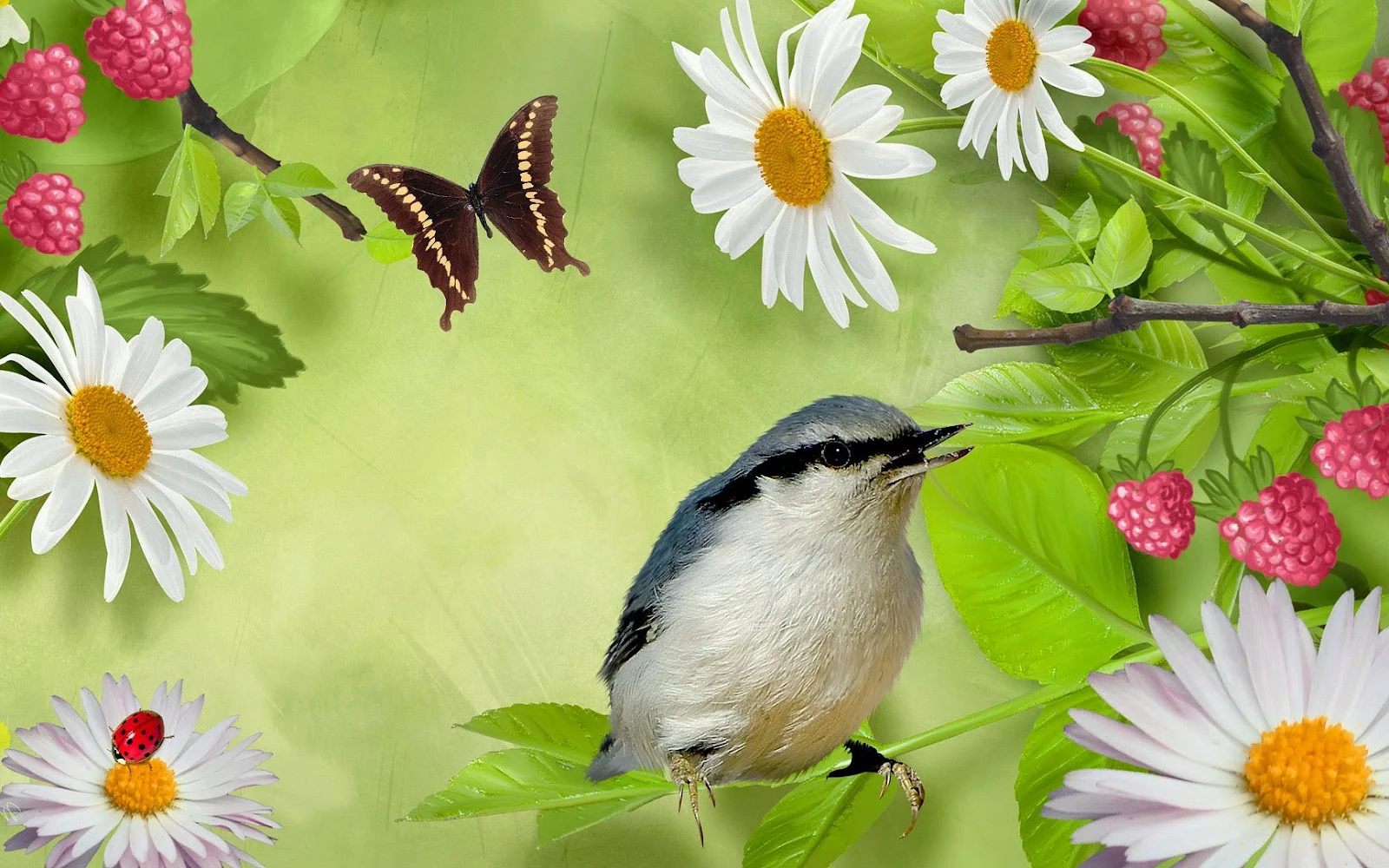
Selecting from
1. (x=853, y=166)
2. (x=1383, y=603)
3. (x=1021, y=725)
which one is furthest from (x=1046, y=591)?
(x=853, y=166)

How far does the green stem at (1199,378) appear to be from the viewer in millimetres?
657

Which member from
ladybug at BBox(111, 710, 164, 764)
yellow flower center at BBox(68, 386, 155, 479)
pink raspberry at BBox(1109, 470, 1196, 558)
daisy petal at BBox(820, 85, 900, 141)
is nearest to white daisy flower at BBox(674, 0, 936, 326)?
daisy petal at BBox(820, 85, 900, 141)

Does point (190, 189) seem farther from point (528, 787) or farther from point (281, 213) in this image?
point (528, 787)

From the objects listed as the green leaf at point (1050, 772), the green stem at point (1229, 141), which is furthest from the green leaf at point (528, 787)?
the green stem at point (1229, 141)

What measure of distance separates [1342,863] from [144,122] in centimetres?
91

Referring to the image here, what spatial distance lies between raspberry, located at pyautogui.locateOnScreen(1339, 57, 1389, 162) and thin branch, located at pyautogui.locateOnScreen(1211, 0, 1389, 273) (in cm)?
2

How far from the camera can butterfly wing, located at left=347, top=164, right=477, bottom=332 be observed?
700 millimetres

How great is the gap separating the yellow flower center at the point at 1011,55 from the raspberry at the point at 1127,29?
55 millimetres

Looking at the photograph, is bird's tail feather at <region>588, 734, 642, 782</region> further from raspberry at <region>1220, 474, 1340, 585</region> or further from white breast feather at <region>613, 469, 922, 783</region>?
raspberry at <region>1220, 474, 1340, 585</region>

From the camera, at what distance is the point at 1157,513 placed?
25.8 inches

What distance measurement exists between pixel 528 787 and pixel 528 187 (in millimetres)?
417

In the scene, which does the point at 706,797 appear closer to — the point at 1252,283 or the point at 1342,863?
the point at 1342,863

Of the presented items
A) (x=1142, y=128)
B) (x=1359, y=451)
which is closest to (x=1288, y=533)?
(x=1359, y=451)

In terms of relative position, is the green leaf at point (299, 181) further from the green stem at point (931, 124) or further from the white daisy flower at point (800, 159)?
the green stem at point (931, 124)
